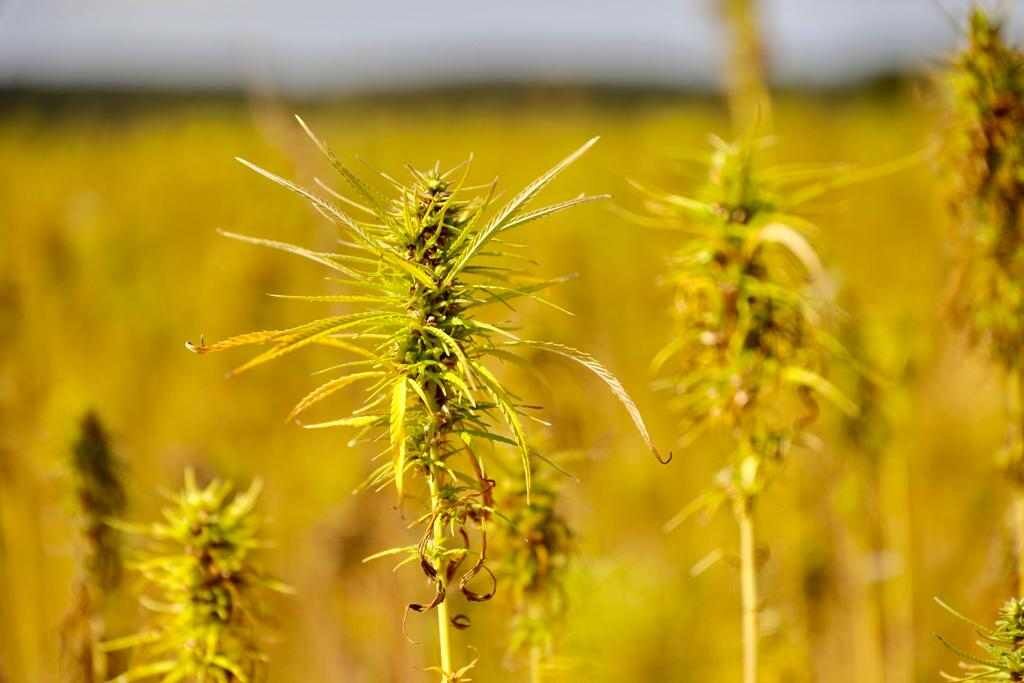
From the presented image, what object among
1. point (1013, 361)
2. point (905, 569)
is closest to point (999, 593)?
point (1013, 361)

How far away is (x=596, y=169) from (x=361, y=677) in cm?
1435

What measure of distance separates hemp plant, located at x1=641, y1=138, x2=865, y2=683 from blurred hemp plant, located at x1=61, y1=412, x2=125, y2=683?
138cm

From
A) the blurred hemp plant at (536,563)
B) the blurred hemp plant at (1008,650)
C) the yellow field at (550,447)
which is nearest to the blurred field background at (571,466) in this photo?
the yellow field at (550,447)

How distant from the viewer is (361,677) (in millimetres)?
4551

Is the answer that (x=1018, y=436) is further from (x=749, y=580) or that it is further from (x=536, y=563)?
(x=536, y=563)

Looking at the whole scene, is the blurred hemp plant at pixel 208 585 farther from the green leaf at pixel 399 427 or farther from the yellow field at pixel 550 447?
the green leaf at pixel 399 427

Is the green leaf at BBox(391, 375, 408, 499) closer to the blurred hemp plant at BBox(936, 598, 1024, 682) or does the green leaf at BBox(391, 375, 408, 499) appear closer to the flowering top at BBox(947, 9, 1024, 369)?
the blurred hemp plant at BBox(936, 598, 1024, 682)

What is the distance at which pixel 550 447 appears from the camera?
2354 millimetres

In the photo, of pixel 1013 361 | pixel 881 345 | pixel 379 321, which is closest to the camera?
pixel 379 321

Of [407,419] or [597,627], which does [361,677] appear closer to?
[597,627]

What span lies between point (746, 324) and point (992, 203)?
73 cm

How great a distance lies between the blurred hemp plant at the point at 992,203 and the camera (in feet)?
6.97

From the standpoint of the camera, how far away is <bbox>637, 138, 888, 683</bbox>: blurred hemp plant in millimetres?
1940

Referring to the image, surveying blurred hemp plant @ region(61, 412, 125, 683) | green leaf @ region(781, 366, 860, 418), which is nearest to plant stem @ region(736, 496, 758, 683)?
green leaf @ region(781, 366, 860, 418)
